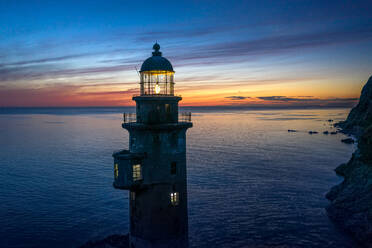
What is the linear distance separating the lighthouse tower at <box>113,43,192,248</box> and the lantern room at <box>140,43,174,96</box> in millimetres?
99

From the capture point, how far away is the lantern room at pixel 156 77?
19.5 metres

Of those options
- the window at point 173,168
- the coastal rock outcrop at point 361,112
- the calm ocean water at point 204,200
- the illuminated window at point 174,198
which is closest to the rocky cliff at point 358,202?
the calm ocean water at point 204,200

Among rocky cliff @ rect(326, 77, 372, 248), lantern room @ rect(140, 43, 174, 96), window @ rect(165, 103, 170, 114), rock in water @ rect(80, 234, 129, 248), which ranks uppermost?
lantern room @ rect(140, 43, 174, 96)

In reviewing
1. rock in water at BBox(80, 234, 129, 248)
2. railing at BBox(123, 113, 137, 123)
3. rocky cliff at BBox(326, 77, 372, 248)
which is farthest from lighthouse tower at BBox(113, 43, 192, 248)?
rocky cliff at BBox(326, 77, 372, 248)

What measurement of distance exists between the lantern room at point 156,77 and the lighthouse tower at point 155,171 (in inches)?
3.9

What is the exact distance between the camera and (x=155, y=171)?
729 inches

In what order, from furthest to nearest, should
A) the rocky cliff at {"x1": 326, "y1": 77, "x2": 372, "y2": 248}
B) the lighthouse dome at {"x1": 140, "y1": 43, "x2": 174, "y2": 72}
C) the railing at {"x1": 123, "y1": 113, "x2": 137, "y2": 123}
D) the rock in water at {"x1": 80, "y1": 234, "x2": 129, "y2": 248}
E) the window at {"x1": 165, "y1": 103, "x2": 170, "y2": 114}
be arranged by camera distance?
the rocky cliff at {"x1": 326, "y1": 77, "x2": 372, "y2": 248} → the rock in water at {"x1": 80, "y1": 234, "x2": 129, "y2": 248} → the railing at {"x1": 123, "y1": 113, "x2": 137, "y2": 123} → the lighthouse dome at {"x1": 140, "y1": 43, "x2": 174, "y2": 72} → the window at {"x1": 165, "y1": 103, "x2": 170, "y2": 114}

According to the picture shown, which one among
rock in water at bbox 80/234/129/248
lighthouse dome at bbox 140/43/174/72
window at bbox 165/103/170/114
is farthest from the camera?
rock in water at bbox 80/234/129/248

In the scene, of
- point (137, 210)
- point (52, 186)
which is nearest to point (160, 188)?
point (137, 210)

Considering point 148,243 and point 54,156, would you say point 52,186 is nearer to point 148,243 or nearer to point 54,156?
point 54,156

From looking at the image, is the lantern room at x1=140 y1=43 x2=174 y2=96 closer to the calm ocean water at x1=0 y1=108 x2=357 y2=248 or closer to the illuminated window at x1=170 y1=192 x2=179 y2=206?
the illuminated window at x1=170 y1=192 x2=179 y2=206

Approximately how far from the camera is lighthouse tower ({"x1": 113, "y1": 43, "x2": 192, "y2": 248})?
60.3 feet

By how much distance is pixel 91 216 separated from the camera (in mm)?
37812

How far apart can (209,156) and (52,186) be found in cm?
3971
